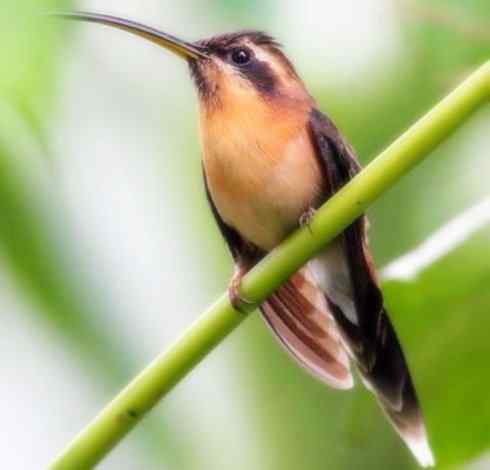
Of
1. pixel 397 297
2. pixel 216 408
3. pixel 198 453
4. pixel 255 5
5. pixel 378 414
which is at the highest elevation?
pixel 255 5

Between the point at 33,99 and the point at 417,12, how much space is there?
1.54 ft

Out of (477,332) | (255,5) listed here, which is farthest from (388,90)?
(477,332)

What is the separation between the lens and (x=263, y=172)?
174cm

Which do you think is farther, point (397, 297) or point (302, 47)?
point (302, 47)

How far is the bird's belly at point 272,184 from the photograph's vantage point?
172 centimetres

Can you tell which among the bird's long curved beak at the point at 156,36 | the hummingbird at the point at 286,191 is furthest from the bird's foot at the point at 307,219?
the bird's long curved beak at the point at 156,36

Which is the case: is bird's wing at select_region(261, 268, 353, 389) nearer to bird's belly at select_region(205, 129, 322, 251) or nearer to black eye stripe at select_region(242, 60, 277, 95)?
bird's belly at select_region(205, 129, 322, 251)

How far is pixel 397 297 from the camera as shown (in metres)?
0.90

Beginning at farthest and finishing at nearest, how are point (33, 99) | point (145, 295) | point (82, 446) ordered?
point (145, 295) → point (82, 446) → point (33, 99)

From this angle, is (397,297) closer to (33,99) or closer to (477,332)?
(477,332)

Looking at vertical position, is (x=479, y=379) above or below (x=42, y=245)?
below

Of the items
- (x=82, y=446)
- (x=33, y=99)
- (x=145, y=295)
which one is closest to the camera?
(x=33, y=99)

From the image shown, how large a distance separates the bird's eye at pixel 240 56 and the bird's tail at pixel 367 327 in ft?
1.28

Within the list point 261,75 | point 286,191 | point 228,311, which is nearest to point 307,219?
point 228,311
